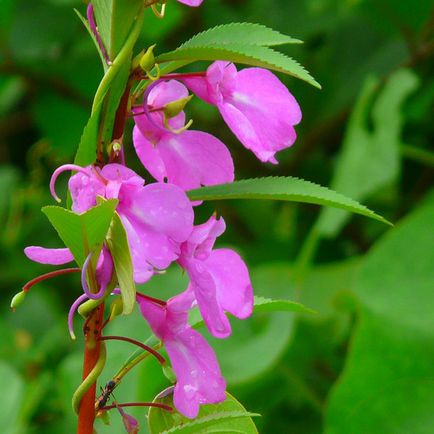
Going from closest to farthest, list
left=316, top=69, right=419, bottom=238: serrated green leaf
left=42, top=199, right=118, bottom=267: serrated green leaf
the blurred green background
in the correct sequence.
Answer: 1. left=42, top=199, right=118, bottom=267: serrated green leaf
2. the blurred green background
3. left=316, top=69, right=419, bottom=238: serrated green leaf

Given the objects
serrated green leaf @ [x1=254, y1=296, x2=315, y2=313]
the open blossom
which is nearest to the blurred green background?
serrated green leaf @ [x1=254, y1=296, x2=315, y2=313]

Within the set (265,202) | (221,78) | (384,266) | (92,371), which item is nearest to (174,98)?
(221,78)

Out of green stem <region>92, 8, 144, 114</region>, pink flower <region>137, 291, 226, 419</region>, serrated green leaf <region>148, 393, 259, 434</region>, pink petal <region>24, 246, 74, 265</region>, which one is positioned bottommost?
serrated green leaf <region>148, 393, 259, 434</region>

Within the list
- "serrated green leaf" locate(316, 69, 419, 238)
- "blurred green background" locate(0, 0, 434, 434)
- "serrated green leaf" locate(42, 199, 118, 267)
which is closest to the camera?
"serrated green leaf" locate(42, 199, 118, 267)

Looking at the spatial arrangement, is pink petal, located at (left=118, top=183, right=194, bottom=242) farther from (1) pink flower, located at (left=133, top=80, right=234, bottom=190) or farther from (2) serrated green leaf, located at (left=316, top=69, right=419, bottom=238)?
(2) serrated green leaf, located at (left=316, top=69, right=419, bottom=238)

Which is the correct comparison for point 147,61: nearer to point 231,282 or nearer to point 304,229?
point 231,282

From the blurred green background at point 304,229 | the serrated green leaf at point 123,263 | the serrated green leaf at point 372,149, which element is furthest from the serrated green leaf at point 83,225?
the serrated green leaf at point 372,149
